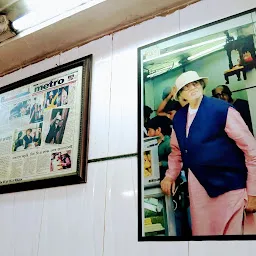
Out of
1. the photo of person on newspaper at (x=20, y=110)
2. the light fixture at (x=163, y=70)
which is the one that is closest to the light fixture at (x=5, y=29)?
the photo of person on newspaper at (x=20, y=110)

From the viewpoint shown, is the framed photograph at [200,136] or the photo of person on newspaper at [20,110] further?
the photo of person on newspaper at [20,110]

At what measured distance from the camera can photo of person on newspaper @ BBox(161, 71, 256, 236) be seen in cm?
96

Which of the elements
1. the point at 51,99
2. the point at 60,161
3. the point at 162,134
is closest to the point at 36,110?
the point at 51,99

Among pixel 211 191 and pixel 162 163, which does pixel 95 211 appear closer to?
pixel 162 163

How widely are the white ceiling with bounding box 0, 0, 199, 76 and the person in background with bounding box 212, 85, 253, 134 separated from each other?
436mm

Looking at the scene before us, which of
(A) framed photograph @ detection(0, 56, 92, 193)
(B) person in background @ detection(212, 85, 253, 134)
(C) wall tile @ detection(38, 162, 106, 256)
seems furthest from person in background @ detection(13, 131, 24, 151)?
(B) person in background @ detection(212, 85, 253, 134)

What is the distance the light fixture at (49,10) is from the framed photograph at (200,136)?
0.42 m

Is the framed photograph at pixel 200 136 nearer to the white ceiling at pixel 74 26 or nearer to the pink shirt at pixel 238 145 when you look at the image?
the pink shirt at pixel 238 145

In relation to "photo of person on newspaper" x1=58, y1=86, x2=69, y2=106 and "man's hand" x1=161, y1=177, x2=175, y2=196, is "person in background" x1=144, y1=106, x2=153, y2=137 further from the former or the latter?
"photo of person on newspaper" x1=58, y1=86, x2=69, y2=106

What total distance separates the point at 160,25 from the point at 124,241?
839 mm

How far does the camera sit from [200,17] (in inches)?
49.8

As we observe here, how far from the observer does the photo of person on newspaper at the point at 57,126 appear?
1.41m

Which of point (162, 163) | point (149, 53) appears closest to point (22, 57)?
point (149, 53)

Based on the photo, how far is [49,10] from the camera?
57.6 inches
